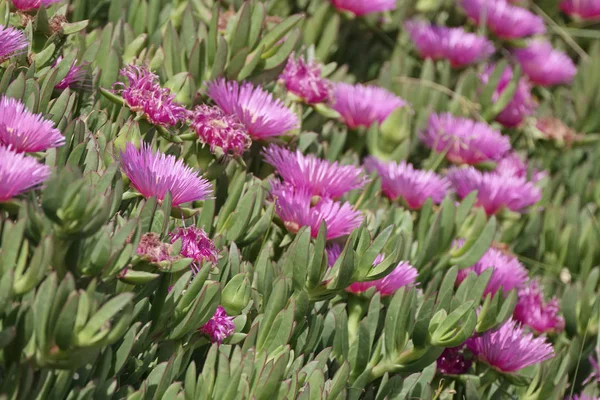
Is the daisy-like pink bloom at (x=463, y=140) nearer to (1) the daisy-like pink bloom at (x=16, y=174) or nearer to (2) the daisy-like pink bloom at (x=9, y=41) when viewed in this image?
(2) the daisy-like pink bloom at (x=9, y=41)

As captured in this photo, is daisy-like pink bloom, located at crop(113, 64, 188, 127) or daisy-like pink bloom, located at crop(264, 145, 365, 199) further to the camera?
daisy-like pink bloom, located at crop(264, 145, 365, 199)

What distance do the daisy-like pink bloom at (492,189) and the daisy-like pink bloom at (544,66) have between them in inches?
25.3

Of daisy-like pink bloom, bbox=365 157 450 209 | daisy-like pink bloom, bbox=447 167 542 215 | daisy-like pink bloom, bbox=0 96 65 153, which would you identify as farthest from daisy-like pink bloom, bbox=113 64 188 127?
daisy-like pink bloom, bbox=447 167 542 215

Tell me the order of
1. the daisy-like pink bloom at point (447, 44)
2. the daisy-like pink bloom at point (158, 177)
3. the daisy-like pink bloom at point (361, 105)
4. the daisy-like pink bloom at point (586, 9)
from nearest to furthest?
1. the daisy-like pink bloom at point (158, 177)
2. the daisy-like pink bloom at point (361, 105)
3. the daisy-like pink bloom at point (447, 44)
4. the daisy-like pink bloom at point (586, 9)

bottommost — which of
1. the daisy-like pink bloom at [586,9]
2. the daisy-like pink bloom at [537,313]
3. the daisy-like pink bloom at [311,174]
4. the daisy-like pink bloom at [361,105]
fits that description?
the daisy-like pink bloom at [537,313]

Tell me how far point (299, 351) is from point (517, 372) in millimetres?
436

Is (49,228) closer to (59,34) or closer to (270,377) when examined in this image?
(270,377)

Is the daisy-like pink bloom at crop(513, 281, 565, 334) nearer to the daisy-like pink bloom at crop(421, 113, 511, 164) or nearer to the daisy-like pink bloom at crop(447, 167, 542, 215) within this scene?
the daisy-like pink bloom at crop(447, 167, 542, 215)

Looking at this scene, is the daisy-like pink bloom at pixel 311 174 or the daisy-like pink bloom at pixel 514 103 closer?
the daisy-like pink bloom at pixel 311 174

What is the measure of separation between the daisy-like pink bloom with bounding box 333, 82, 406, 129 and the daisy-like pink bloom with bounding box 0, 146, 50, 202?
1019 mm

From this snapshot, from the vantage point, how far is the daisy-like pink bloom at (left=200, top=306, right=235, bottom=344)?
1.16 m

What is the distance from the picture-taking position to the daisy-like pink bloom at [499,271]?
1.63 meters

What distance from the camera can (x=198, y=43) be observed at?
5.12ft

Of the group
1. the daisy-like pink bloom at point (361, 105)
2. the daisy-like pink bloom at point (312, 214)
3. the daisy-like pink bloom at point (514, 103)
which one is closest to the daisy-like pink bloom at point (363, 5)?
the daisy-like pink bloom at point (361, 105)
